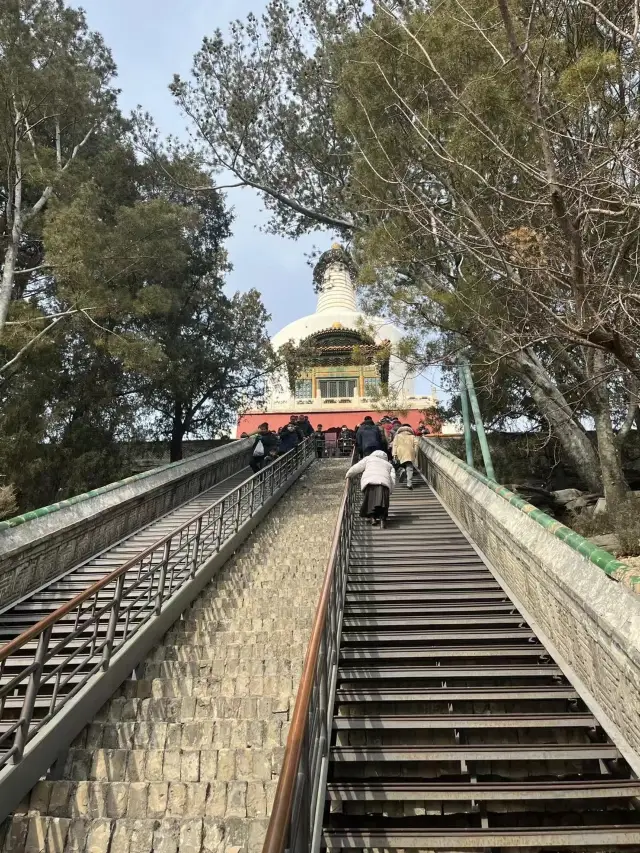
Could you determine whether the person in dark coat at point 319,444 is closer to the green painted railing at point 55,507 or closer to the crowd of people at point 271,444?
the crowd of people at point 271,444

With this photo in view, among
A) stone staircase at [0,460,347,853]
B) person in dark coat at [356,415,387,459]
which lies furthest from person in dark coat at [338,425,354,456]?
stone staircase at [0,460,347,853]

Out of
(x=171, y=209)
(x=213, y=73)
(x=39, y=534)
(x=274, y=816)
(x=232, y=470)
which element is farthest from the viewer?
(x=232, y=470)

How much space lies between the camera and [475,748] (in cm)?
333

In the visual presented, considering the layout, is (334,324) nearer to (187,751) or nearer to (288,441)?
(288,441)

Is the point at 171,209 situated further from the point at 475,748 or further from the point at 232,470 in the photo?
the point at 475,748

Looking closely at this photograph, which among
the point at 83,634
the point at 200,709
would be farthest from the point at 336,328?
the point at 200,709

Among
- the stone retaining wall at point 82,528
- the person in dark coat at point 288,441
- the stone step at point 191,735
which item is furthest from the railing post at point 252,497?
the stone step at point 191,735

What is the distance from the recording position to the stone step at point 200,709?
12.1 ft

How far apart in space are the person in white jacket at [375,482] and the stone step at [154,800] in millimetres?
4778

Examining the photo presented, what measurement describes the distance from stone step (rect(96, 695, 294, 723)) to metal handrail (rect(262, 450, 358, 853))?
42cm

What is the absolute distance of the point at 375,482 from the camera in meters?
7.54

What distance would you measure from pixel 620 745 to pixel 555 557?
56.4 inches

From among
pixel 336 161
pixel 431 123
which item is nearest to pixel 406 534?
pixel 431 123

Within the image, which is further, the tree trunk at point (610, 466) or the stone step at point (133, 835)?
the tree trunk at point (610, 466)
